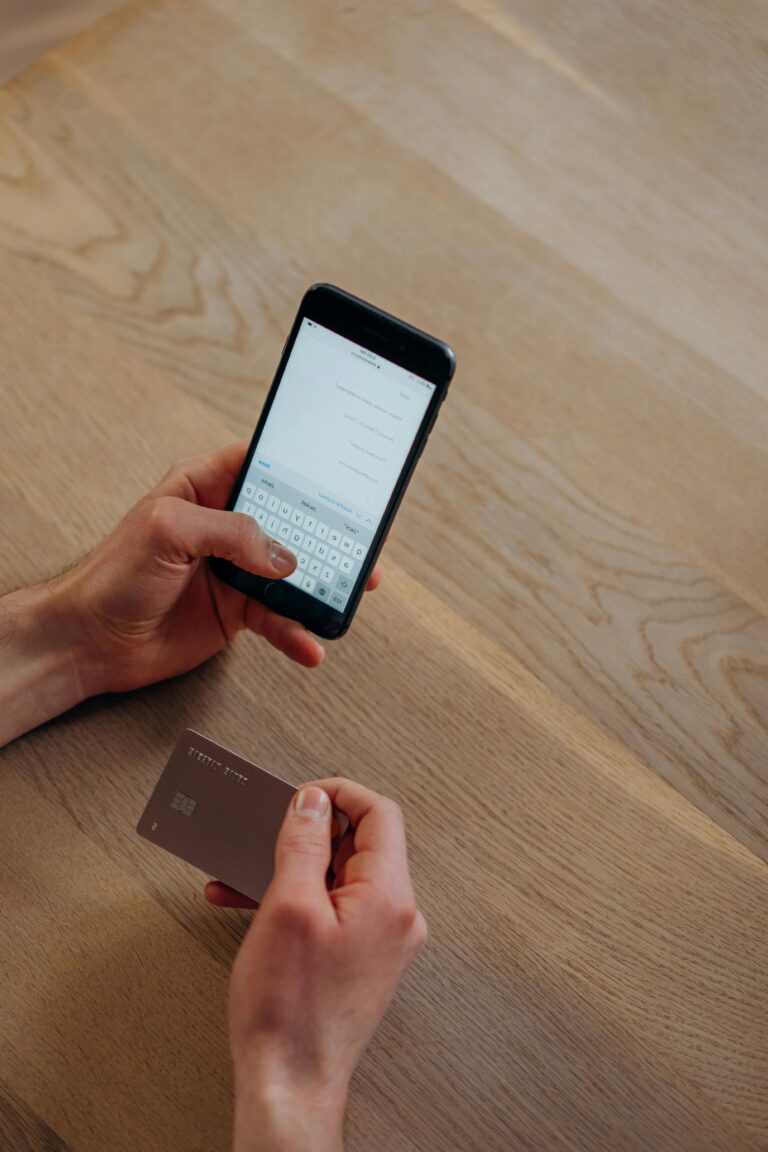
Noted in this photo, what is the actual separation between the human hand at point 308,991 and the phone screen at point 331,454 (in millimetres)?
211

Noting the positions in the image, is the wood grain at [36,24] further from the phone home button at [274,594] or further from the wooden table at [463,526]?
the phone home button at [274,594]

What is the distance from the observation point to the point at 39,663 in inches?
26.8

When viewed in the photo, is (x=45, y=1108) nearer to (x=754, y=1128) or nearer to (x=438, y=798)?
(x=438, y=798)

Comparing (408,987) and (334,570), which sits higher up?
(334,570)

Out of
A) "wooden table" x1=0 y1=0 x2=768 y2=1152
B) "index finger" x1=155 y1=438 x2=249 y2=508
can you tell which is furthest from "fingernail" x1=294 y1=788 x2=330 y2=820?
"index finger" x1=155 y1=438 x2=249 y2=508

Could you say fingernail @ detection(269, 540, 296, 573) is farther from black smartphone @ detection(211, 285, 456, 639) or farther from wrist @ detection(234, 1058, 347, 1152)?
wrist @ detection(234, 1058, 347, 1152)

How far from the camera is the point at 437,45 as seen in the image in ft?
2.95

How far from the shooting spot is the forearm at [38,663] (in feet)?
2.21

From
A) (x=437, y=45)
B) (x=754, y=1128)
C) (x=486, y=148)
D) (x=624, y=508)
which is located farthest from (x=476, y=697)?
(x=437, y=45)

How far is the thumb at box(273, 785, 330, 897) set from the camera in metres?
0.53

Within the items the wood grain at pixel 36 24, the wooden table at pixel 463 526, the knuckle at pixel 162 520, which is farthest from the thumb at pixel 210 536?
the wood grain at pixel 36 24

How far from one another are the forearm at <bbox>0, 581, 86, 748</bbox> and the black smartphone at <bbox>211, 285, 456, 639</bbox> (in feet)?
0.36

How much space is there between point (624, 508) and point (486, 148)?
0.35 meters

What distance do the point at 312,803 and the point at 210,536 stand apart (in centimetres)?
18
